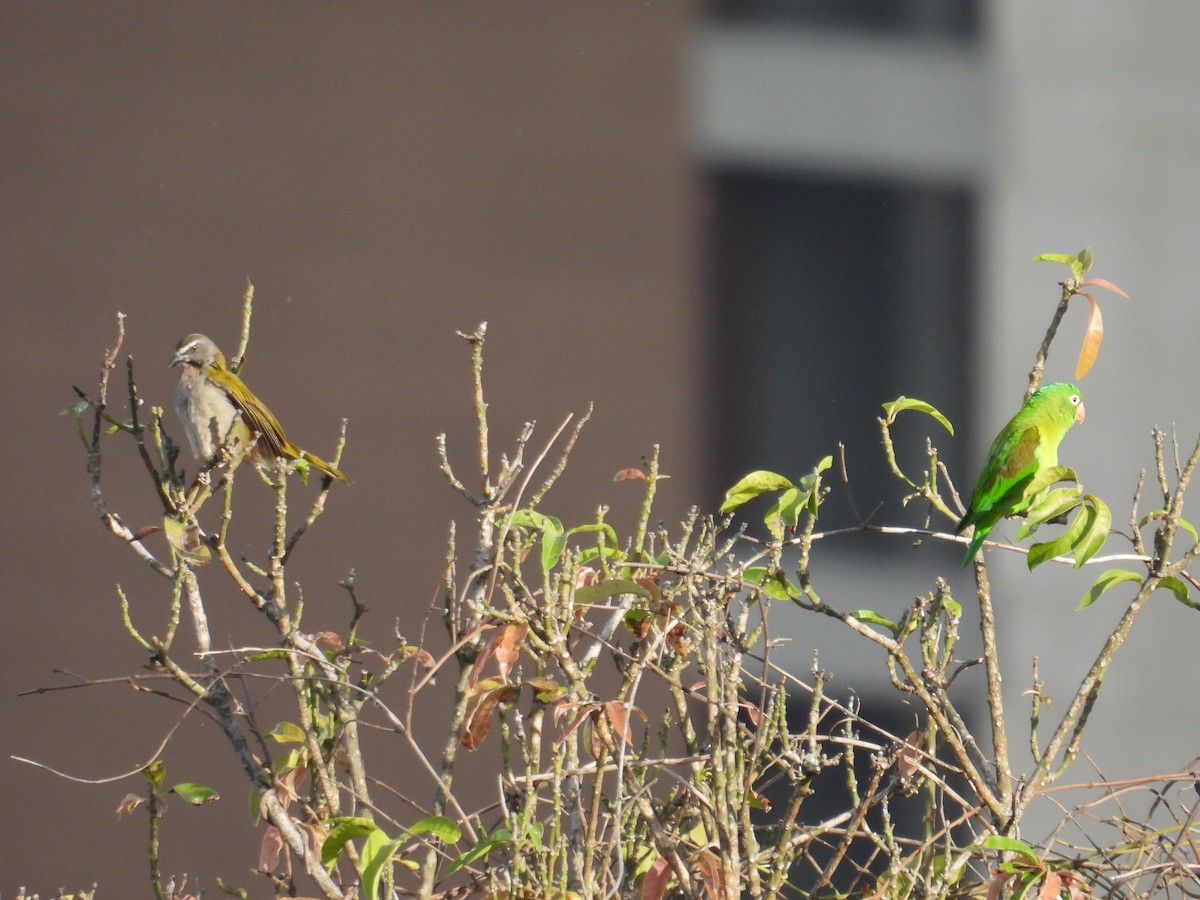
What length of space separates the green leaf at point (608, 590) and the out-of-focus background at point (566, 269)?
1.79 m

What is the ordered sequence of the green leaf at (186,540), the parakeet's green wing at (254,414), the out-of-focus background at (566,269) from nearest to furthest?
the green leaf at (186,540)
the parakeet's green wing at (254,414)
the out-of-focus background at (566,269)

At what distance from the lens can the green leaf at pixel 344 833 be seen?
182 cm

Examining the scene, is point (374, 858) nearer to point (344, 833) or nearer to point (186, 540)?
point (344, 833)

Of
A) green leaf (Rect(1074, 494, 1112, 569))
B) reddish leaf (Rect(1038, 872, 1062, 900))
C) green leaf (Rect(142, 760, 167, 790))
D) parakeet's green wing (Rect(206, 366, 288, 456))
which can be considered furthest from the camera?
parakeet's green wing (Rect(206, 366, 288, 456))

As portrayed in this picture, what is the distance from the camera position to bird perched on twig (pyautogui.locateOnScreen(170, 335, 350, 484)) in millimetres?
3406

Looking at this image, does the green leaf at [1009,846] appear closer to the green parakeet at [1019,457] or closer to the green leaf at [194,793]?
the green parakeet at [1019,457]

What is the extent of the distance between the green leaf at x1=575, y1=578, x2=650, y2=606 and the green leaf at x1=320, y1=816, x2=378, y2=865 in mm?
465

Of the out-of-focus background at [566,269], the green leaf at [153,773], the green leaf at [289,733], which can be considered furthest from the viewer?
the out-of-focus background at [566,269]

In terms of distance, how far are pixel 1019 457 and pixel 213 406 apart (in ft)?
7.31

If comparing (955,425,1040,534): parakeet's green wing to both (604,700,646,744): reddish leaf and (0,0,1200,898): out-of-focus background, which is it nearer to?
(604,700,646,744): reddish leaf

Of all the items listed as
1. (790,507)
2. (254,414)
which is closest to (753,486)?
(790,507)

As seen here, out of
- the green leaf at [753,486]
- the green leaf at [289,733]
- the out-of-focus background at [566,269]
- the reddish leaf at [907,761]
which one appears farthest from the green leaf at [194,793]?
the out-of-focus background at [566,269]

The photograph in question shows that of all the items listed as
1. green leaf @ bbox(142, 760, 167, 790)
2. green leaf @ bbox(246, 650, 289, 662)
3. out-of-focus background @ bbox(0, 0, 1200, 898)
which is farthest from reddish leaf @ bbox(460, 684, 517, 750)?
out-of-focus background @ bbox(0, 0, 1200, 898)

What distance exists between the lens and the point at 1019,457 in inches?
91.0
